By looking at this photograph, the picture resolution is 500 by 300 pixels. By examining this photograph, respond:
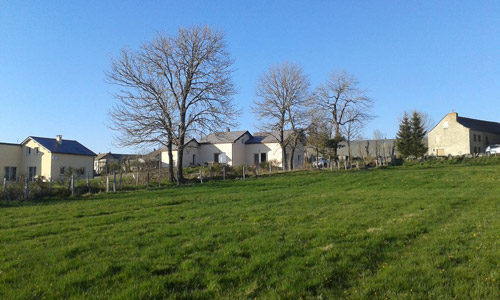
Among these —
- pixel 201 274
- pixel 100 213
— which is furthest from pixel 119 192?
pixel 201 274

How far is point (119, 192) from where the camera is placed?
64.0 ft

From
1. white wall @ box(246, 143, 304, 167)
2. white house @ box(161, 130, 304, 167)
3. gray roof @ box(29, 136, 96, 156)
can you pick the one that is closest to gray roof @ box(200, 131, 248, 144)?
white house @ box(161, 130, 304, 167)

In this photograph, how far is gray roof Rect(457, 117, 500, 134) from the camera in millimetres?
52156

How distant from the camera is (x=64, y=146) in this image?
A: 38.8 meters

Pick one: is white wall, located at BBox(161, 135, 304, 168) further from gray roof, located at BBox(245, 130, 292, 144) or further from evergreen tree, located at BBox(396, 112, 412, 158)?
evergreen tree, located at BBox(396, 112, 412, 158)

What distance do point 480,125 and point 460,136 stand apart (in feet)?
23.4

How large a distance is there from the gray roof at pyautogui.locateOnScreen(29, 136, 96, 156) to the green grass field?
28468 mm

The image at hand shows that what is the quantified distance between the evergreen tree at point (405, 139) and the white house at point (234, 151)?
13024 mm

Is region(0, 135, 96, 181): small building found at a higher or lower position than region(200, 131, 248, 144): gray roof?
lower

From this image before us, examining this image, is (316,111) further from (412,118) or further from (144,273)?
(144,273)

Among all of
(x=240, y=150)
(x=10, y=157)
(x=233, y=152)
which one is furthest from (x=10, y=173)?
(x=240, y=150)

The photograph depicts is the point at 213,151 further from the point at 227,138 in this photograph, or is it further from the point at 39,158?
the point at 39,158

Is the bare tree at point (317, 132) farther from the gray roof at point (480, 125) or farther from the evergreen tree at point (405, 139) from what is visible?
the gray roof at point (480, 125)

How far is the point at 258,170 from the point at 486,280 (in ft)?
89.5
